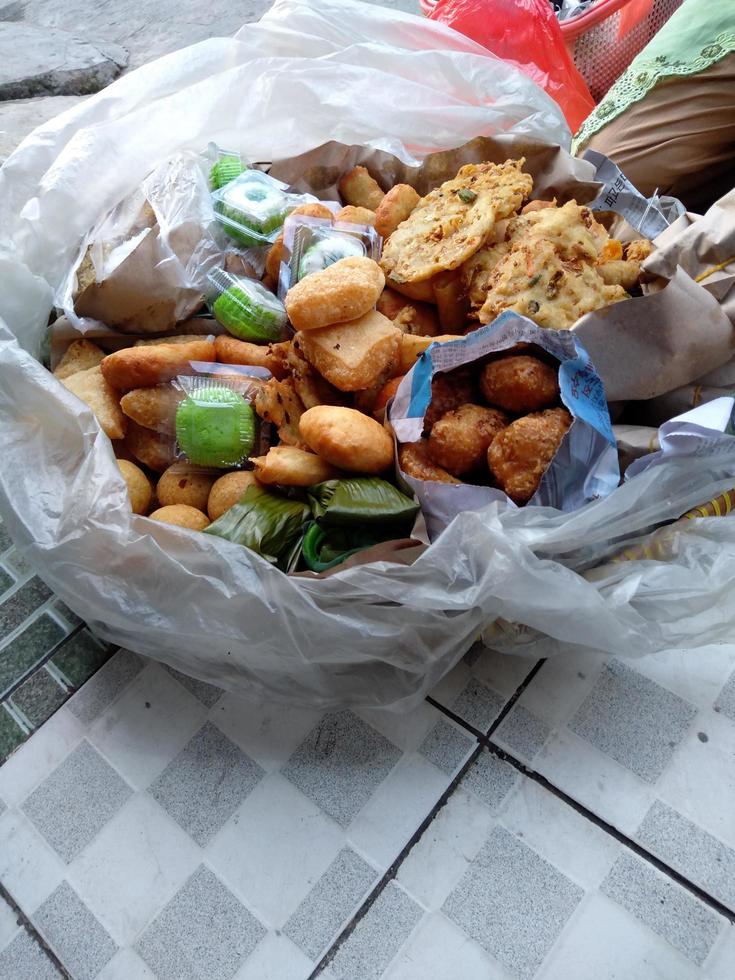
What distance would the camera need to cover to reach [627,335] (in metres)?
0.98

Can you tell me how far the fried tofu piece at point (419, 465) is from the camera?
3.15 ft

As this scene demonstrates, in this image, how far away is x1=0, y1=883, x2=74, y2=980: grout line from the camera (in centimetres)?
87

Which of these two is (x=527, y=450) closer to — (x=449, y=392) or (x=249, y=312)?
(x=449, y=392)

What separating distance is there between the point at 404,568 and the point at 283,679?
0.79 feet

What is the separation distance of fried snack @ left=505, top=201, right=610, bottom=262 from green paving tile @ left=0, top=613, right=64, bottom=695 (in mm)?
929

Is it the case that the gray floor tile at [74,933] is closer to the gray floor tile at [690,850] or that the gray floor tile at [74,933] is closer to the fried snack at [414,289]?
the gray floor tile at [690,850]

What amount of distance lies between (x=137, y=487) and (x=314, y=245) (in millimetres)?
488

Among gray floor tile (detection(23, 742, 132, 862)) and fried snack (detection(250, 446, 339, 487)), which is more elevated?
fried snack (detection(250, 446, 339, 487))

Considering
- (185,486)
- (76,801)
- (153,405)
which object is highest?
(153,405)

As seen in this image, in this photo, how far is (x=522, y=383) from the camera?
3.09 ft

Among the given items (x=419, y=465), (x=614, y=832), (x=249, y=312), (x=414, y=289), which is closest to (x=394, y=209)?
(x=414, y=289)

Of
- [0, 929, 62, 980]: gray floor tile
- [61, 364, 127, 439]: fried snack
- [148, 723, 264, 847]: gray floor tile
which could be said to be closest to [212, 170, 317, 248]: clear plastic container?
[61, 364, 127, 439]: fried snack

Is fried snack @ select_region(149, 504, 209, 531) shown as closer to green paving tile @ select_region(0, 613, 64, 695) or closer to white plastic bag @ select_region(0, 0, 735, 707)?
white plastic bag @ select_region(0, 0, 735, 707)

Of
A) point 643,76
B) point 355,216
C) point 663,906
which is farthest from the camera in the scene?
point 643,76
